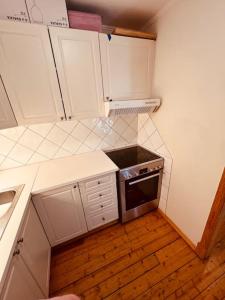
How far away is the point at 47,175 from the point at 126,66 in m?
1.34

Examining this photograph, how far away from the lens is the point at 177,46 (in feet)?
4.06

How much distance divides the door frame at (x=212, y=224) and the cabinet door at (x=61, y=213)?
119 centimetres

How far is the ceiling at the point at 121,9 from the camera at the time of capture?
1.16 m

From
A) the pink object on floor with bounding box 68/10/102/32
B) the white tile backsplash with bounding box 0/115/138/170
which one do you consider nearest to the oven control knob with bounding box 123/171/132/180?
the white tile backsplash with bounding box 0/115/138/170

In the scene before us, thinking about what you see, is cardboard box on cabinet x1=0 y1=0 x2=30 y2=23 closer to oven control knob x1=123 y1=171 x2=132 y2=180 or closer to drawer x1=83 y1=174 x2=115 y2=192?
drawer x1=83 y1=174 x2=115 y2=192

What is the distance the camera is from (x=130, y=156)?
183cm

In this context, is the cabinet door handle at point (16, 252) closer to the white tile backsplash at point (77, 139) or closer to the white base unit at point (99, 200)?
the white base unit at point (99, 200)

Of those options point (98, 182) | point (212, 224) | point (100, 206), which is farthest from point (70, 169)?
point (212, 224)

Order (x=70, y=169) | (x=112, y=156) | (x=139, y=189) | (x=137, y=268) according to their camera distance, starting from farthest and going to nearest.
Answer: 1. (x=112, y=156)
2. (x=139, y=189)
3. (x=70, y=169)
4. (x=137, y=268)

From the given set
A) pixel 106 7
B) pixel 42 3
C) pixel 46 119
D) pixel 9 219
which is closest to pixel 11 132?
pixel 46 119

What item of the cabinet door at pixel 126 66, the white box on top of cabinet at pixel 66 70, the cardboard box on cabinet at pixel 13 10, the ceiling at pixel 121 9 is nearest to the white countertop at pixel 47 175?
the white box on top of cabinet at pixel 66 70

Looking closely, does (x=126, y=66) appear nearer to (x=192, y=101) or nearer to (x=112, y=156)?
(x=192, y=101)

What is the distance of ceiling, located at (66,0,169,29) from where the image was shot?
1.16 meters

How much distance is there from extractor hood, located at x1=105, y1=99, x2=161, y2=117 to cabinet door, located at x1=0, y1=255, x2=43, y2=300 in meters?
1.28
